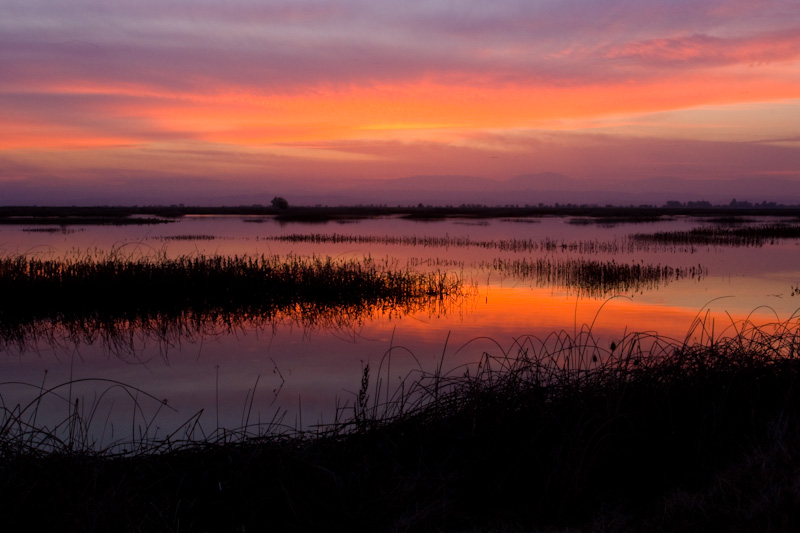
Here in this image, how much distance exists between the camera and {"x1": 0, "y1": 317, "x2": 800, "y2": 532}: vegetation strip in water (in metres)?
4.23

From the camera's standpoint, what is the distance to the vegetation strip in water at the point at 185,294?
14445mm

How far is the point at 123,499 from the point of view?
13.2 feet

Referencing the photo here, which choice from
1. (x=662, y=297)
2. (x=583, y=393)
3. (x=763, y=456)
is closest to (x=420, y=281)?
(x=662, y=297)

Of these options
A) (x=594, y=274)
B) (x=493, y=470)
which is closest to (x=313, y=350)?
(x=493, y=470)

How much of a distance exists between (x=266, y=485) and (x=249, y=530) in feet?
1.40

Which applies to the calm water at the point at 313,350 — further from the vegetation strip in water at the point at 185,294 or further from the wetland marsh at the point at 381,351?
the vegetation strip in water at the point at 185,294

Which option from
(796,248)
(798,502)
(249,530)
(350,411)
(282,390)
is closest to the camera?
(798,502)

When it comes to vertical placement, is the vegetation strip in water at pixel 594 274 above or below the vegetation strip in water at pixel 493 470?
above

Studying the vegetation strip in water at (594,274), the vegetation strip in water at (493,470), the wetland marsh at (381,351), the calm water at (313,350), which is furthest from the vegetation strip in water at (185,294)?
the vegetation strip in water at (493,470)

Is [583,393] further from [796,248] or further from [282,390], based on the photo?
[796,248]

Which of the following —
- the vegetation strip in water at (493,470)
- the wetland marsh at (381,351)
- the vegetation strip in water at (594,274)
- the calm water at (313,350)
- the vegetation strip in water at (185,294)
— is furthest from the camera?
the vegetation strip in water at (594,274)

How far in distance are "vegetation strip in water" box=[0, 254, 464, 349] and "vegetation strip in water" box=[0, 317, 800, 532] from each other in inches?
357

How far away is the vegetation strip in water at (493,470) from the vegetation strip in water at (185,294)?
29.8 ft

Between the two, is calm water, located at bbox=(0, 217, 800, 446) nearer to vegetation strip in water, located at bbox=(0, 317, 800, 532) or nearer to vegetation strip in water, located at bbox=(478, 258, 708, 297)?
vegetation strip in water, located at bbox=(478, 258, 708, 297)
